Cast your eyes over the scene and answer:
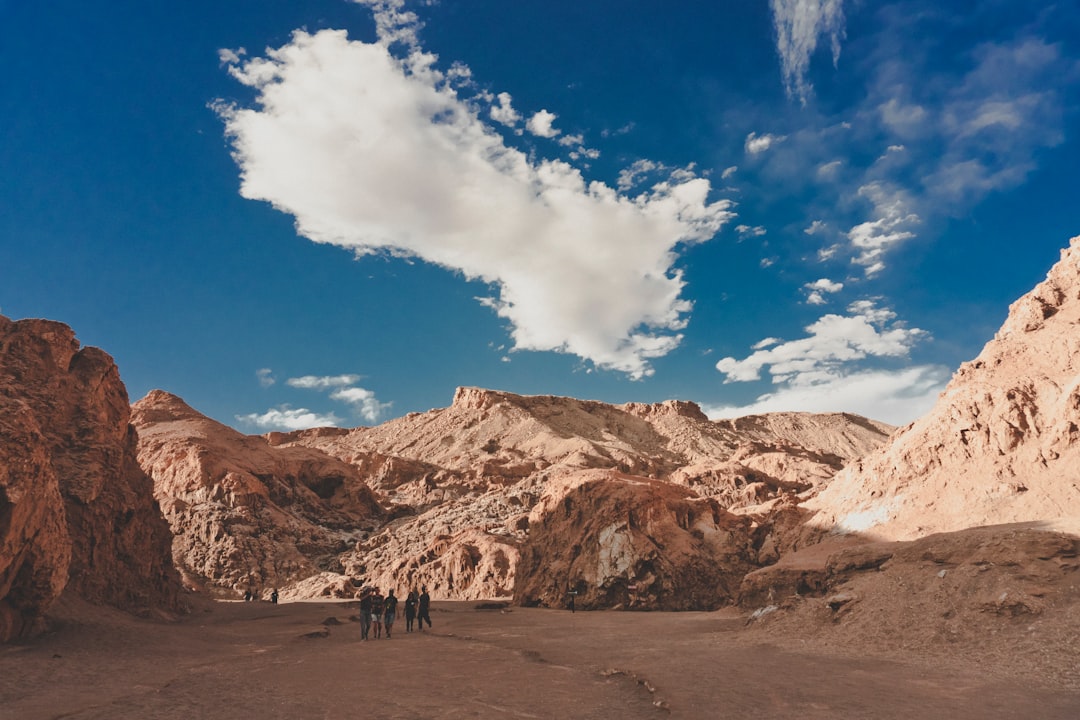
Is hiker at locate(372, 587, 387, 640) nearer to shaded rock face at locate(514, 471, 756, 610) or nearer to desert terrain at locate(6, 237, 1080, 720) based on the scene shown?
desert terrain at locate(6, 237, 1080, 720)

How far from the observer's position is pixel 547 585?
24656mm

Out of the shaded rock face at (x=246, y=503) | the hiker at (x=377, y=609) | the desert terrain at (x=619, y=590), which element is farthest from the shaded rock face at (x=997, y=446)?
the shaded rock face at (x=246, y=503)

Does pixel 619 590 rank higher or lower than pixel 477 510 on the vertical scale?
lower

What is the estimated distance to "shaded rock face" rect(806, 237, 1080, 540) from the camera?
1534 cm

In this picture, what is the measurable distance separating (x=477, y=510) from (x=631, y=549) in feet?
86.2

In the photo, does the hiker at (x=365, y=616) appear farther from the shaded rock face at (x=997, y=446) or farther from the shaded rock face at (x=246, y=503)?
the shaded rock face at (x=246, y=503)

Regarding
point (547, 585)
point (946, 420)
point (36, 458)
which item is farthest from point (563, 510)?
point (36, 458)

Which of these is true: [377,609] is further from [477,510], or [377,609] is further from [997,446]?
[477,510]

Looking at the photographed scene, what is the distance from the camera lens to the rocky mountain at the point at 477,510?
79.1 feet

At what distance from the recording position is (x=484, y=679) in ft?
31.2

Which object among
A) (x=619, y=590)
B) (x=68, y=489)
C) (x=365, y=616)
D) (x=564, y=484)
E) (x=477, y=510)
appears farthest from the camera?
(x=477, y=510)

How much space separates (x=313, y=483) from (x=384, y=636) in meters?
50.0

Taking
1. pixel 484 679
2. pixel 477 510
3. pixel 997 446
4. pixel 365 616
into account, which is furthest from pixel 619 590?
pixel 477 510

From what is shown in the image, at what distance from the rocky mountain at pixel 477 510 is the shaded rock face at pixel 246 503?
0.51ft
